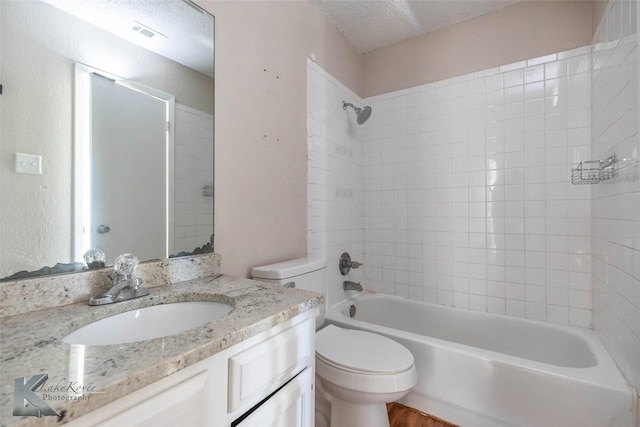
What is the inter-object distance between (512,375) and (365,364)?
68 cm

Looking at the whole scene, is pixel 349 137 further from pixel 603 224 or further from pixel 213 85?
pixel 603 224

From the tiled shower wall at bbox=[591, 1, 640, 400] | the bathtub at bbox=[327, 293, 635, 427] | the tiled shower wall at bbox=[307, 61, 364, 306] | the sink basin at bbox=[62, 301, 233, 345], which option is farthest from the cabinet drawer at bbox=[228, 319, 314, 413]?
the tiled shower wall at bbox=[591, 1, 640, 400]

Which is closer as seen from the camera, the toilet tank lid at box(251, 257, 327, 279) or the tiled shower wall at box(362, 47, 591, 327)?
the toilet tank lid at box(251, 257, 327, 279)

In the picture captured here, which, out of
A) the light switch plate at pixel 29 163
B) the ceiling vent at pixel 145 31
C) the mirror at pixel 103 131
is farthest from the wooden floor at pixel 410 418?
the ceiling vent at pixel 145 31

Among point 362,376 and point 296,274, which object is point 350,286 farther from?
point 362,376

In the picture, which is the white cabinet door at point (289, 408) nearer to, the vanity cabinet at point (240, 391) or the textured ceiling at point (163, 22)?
the vanity cabinet at point (240, 391)

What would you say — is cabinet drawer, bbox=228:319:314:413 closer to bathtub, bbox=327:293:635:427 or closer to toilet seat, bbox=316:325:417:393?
toilet seat, bbox=316:325:417:393

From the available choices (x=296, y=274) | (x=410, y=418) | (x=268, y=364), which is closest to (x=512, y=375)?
(x=410, y=418)

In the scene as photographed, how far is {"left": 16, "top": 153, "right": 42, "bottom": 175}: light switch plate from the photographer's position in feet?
2.40

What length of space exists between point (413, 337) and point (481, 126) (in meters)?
1.44

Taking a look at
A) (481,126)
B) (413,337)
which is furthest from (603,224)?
(413,337)

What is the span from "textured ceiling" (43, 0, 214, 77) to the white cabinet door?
3.97 ft

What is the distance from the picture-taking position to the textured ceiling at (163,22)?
2.95 ft

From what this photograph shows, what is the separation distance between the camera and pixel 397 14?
1.94 meters
